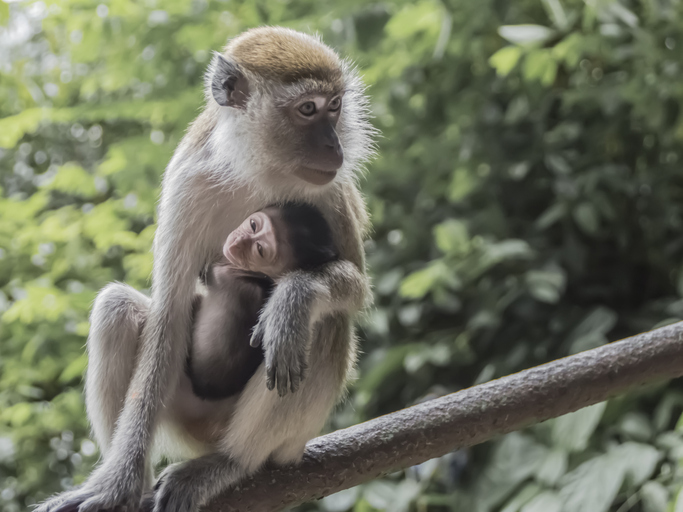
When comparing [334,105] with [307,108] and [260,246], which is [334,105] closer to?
[307,108]

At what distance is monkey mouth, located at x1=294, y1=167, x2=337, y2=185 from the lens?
2219 mm

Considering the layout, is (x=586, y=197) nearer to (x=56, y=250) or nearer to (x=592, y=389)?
(x=592, y=389)

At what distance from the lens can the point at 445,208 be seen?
410 centimetres

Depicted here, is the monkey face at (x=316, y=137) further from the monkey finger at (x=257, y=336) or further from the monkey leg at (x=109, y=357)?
the monkey leg at (x=109, y=357)

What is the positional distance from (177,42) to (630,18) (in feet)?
7.71

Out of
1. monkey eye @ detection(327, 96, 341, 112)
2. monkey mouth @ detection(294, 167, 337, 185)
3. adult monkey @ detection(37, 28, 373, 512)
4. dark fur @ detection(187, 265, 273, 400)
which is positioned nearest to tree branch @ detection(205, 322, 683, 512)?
adult monkey @ detection(37, 28, 373, 512)

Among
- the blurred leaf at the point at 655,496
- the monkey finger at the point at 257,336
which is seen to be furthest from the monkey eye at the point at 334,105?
the blurred leaf at the point at 655,496

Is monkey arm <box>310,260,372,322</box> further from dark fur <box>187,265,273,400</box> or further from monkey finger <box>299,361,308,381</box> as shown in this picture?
dark fur <box>187,265,273,400</box>

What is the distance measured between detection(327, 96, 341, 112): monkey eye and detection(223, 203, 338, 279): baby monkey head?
1.16 feet

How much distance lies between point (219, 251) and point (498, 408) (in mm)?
1161

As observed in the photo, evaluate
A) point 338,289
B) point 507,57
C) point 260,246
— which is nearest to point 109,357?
point 260,246

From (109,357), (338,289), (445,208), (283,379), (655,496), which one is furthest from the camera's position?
(445,208)

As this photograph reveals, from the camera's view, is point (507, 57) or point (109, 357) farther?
point (507, 57)

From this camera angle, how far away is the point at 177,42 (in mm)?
3586
